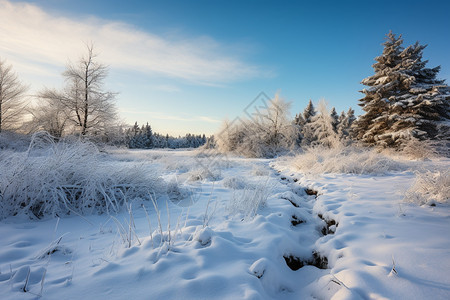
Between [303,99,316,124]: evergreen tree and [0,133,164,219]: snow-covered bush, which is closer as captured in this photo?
[0,133,164,219]: snow-covered bush

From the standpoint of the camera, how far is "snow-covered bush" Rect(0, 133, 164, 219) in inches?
109

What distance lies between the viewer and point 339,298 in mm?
1305

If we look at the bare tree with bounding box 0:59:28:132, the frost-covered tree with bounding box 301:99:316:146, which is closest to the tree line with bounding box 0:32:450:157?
the bare tree with bounding box 0:59:28:132

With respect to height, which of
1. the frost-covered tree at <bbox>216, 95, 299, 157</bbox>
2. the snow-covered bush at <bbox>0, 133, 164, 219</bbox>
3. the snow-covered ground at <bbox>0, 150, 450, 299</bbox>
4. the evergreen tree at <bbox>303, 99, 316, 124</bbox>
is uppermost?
the evergreen tree at <bbox>303, 99, 316, 124</bbox>

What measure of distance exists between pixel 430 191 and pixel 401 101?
41.0 feet

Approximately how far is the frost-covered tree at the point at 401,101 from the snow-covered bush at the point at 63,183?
1324 cm

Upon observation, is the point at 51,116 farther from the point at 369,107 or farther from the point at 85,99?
the point at 369,107

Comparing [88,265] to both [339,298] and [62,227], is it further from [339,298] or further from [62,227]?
[339,298]

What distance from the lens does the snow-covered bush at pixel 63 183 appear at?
2.76 meters

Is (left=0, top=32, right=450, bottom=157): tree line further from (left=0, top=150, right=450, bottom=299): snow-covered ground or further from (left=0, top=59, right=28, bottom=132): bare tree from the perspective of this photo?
(left=0, top=150, right=450, bottom=299): snow-covered ground

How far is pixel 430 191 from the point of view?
119 inches

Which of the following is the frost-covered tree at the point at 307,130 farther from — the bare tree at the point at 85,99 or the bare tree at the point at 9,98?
the bare tree at the point at 9,98

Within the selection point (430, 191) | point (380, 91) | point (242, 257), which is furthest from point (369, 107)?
point (242, 257)

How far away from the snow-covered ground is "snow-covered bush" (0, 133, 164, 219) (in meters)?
0.23
